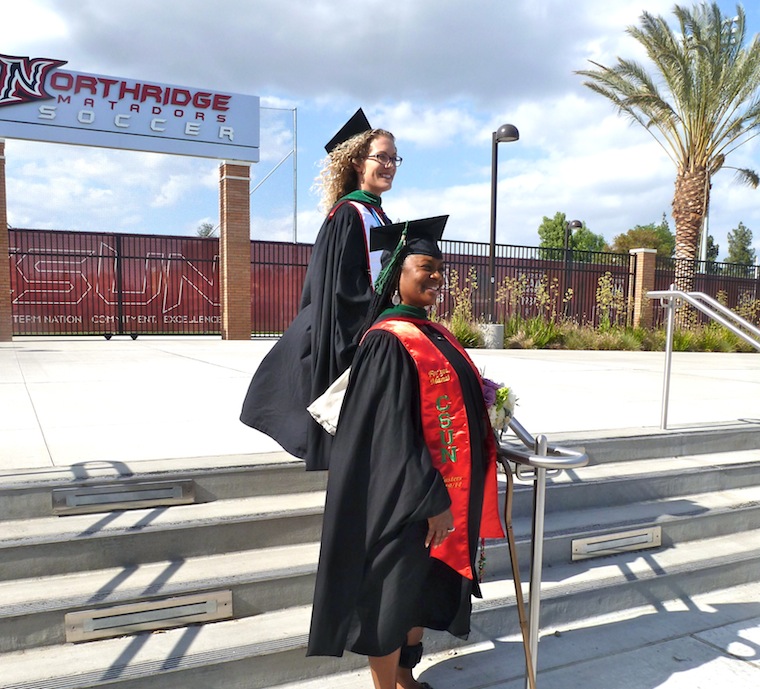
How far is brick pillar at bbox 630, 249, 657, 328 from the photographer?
18.5m

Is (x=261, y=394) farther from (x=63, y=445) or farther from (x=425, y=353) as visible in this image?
(x=63, y=445)

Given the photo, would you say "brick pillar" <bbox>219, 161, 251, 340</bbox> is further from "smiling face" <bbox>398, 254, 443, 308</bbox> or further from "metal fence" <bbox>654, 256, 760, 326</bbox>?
"smiling face" <bbox>398, 254, 443, 308</bbox>

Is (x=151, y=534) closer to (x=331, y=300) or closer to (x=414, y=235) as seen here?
(x=331, y=300)

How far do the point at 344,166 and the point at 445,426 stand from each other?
1224mm

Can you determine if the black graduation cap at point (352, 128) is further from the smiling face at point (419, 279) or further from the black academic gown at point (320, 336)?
the smiling face at point (419, 279)

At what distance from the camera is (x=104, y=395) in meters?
5.53

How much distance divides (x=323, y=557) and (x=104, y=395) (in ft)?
13.6

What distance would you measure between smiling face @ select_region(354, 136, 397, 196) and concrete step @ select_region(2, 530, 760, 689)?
5.81 feet

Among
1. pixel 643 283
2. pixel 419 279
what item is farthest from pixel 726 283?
pixel 419 279

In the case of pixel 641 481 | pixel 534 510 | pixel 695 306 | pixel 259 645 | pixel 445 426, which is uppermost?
pixel 695 306

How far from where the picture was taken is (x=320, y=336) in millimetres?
2430

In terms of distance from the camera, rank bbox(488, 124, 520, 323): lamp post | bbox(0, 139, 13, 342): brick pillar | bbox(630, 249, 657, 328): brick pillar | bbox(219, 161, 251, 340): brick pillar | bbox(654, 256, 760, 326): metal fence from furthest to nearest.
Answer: bbox(654, 256, 760, 326): metal fence → bbox(630, 249, 657, 328): brick pillar → bbox(219, 161, 251, 340): brick pillar → bbox(488, 124, 520, 323): lamp post → bbox(0, 139, 13, 342): brick pillar

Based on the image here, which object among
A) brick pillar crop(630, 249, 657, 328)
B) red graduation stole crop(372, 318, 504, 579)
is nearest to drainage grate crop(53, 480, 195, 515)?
red graduation stole crop(372, 318, 504, 579)

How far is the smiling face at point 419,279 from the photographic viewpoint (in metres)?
2.08
